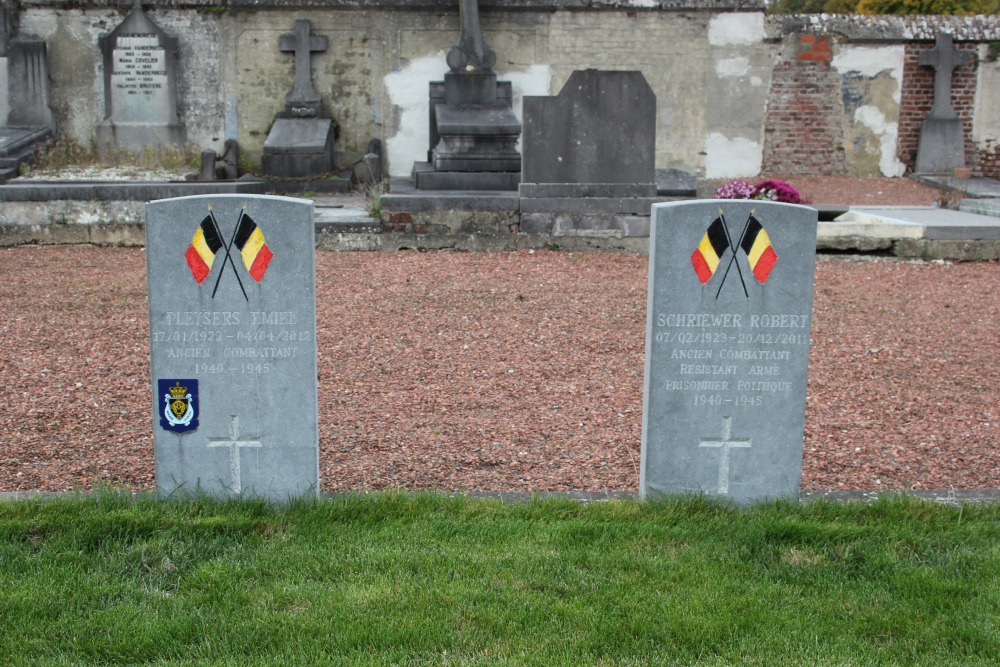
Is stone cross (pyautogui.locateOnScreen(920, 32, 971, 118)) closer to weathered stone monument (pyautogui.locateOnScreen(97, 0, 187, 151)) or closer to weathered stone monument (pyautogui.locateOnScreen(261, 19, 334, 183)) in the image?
weathered stone monument (pyautogui.locateOnScreen(261, 19, 334, 183))

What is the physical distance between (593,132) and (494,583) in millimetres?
7657

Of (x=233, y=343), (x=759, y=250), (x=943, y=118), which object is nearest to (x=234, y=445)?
(x=233, y=343)

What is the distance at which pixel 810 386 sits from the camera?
6.12m

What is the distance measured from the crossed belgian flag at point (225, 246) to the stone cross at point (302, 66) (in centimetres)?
1252

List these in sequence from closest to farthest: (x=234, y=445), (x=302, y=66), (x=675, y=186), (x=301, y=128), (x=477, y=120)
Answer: (x=234, y=445) → (x=675, y=186) → (x=477, y=120) → (x=301, y=128) → (x=302, y=66)

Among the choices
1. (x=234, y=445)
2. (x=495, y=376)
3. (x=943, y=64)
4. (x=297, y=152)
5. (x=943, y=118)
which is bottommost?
(x=495, y=376)

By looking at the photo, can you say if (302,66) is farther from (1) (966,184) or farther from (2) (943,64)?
(2) (943,64)

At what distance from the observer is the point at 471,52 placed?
14.5 meters

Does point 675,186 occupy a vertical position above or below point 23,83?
below

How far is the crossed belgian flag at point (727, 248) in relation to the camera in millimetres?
3902

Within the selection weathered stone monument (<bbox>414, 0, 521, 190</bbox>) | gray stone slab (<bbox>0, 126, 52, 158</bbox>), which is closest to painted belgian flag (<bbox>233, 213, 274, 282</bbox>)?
weathered stone monument (<bbox>414, 0, 521, 190</bbox>)

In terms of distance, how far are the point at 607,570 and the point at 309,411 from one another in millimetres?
1321

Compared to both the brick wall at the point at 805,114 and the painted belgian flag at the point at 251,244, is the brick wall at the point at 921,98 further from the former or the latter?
the painted belgian flag at the point at 251,244

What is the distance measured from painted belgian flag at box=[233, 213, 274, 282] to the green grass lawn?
3.14 ft
